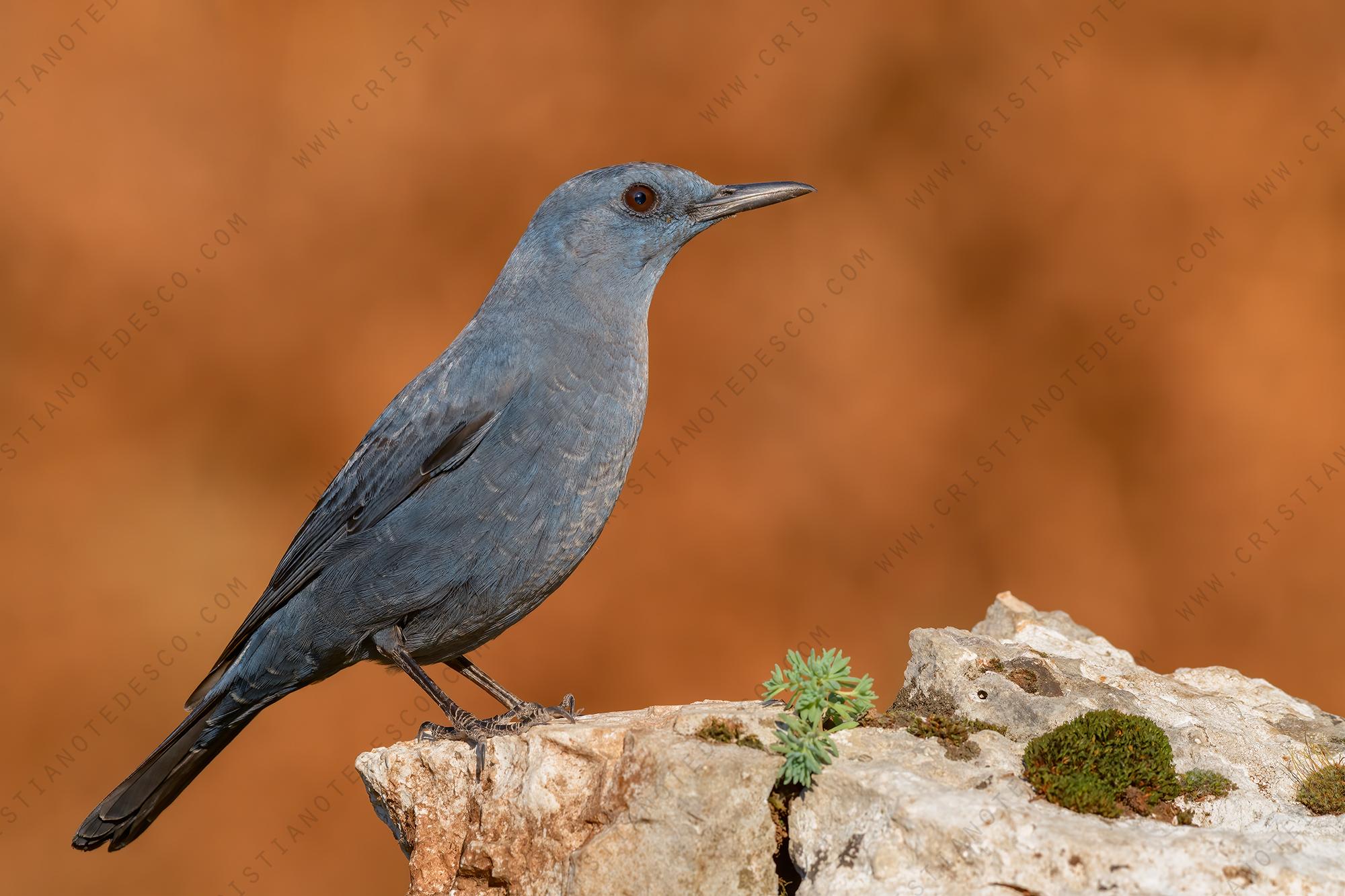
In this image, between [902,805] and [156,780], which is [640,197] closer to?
[902,805]

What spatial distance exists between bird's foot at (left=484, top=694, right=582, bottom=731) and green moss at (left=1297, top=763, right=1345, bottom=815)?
3.48m

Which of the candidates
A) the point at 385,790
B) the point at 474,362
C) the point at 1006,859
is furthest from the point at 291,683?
the point at 1006,859

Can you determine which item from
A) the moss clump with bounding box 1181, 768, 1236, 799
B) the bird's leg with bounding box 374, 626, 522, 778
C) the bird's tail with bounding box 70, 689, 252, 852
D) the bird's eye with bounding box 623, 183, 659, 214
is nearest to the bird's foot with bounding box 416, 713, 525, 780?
the bird's leg with bounding box 374, 626, 522, 778

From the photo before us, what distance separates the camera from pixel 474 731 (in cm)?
583

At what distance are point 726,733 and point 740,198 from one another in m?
3.24

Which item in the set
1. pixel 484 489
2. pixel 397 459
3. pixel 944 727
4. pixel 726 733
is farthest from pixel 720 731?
pixel 397 459

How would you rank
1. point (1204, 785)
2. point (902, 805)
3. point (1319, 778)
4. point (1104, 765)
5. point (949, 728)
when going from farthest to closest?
point (949, 728)
point (1319, 778)
point (1204, 785)
point (1104, 765)
point (902, 805)

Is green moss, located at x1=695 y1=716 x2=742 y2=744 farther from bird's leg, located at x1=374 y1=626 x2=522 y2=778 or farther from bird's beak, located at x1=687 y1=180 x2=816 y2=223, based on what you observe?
bird's beak, located at x1=687 y1=180 x2=816 y2=223

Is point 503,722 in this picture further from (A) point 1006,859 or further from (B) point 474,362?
(A) point 1006,859

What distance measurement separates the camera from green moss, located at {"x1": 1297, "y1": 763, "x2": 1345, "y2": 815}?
5.01 metres

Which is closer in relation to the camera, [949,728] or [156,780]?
[949,728]

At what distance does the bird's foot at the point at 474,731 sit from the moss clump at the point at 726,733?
3.79ft

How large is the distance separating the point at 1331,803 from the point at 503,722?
3956 mm

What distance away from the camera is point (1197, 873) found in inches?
163
